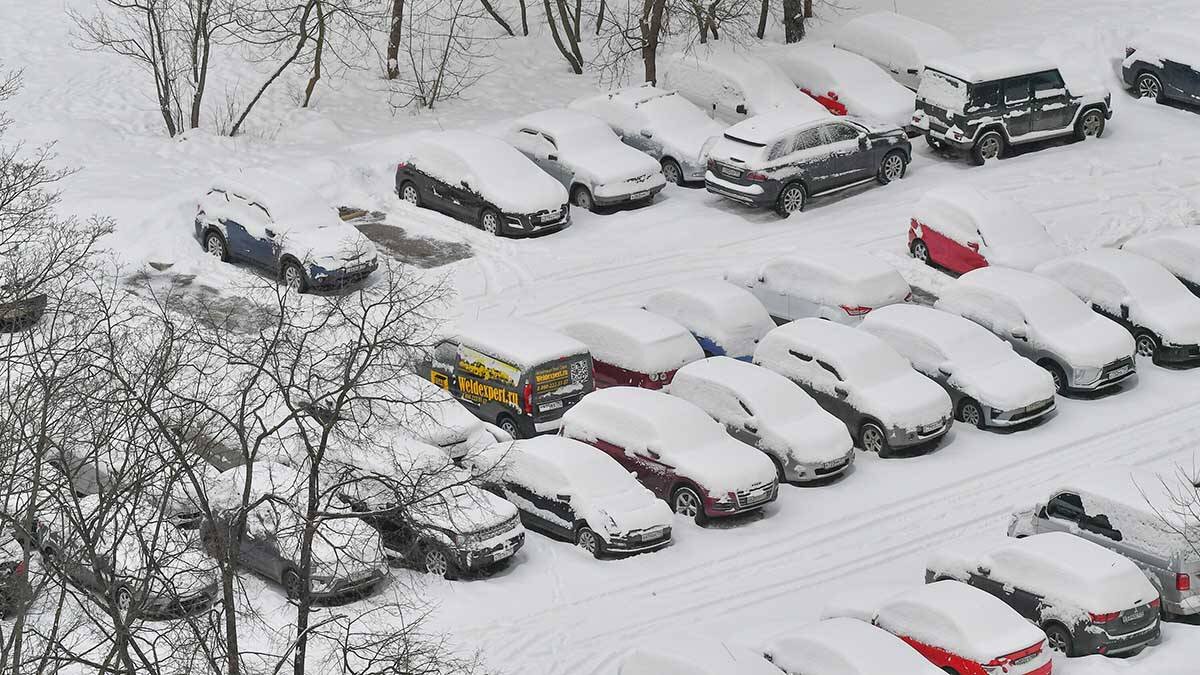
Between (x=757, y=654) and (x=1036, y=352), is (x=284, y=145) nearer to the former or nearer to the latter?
(x=1036, y=352)

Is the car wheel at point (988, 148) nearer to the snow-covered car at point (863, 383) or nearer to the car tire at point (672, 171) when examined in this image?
the car tire at point (672, 171)

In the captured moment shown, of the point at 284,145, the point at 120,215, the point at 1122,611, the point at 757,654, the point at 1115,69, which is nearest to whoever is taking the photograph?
the point at 757,654

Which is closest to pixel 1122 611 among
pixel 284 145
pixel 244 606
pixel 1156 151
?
pixel 244 606

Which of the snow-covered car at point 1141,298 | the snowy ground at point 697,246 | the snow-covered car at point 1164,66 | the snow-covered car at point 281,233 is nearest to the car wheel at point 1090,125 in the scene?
the snowy ground at point 697,246

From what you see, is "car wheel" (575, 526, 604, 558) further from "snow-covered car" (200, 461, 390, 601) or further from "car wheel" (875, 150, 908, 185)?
"car wheel" (875, 150, 908, 185)

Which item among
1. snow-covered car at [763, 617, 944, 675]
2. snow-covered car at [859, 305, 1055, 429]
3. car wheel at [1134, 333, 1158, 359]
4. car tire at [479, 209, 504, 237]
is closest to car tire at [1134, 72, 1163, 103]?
car wheel at [1134, 333, 1158, 359]

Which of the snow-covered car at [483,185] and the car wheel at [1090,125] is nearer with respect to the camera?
the snow-covered car at [483,185]
